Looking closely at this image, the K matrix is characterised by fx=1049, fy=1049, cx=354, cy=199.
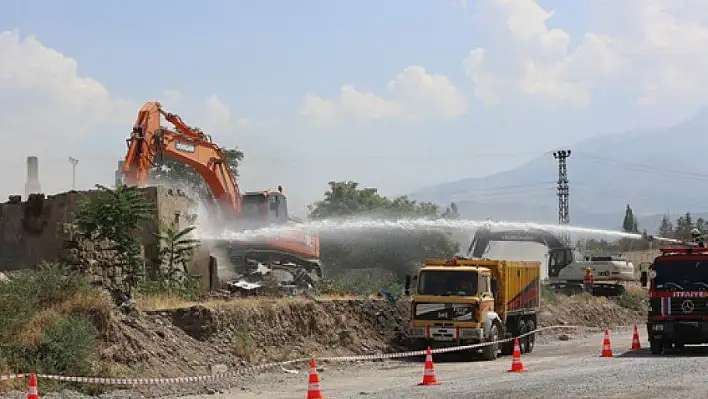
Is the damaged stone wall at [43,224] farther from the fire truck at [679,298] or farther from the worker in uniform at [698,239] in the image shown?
the worker in uniform at [698,239]

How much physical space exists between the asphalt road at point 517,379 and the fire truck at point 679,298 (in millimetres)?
641

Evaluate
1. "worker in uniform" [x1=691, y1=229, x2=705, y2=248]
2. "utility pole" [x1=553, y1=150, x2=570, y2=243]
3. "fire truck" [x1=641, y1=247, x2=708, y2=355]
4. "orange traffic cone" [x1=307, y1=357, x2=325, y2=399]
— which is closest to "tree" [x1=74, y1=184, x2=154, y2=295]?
"orange traffic cone" [x1=307, y1=357, x2=325, y2=399]

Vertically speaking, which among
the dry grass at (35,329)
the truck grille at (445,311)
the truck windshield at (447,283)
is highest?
the truck windshield at (447,283)

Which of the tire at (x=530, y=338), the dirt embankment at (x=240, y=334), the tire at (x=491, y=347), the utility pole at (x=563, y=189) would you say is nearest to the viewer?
the dirt embankment at (x=240, y=334)

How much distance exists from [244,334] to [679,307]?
1235cm

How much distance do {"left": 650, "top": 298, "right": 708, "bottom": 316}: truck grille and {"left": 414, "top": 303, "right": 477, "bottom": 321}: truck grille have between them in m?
5.26

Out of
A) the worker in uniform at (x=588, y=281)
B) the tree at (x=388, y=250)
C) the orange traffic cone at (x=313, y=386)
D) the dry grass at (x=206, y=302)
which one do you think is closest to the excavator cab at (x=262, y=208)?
the dry grass at (x=206, y=302)

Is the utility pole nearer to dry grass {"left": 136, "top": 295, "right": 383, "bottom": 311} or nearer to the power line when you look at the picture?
the power line

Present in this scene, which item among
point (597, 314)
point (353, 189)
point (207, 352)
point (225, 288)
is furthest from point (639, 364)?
point (353, 189)

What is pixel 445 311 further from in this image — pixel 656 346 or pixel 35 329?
pixel 35 329

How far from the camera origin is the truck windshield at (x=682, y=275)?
29.7 meters

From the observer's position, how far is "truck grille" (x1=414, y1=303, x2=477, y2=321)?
98.2ft

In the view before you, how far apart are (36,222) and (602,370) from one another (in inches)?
679

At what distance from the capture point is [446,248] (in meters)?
76.4
